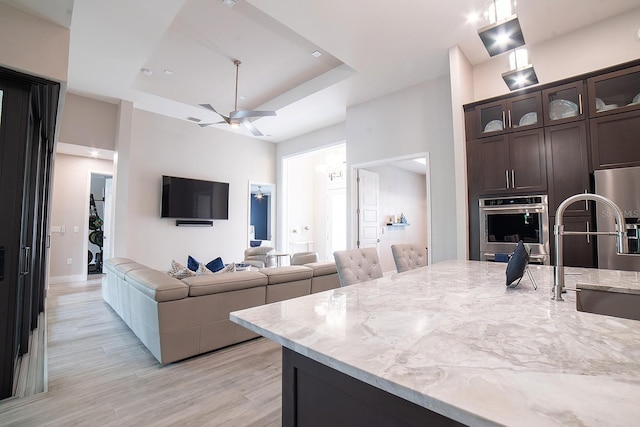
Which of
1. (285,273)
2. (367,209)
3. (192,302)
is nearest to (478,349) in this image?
(192,302)

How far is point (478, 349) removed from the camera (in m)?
0.74

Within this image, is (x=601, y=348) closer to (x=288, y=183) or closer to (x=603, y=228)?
(x=603, y=228)

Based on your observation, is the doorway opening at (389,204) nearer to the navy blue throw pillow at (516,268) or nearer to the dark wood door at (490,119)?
the dark wood door at (490,119)

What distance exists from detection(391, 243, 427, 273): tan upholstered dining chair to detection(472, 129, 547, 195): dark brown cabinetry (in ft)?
4.80

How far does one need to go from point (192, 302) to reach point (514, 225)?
3.53 m

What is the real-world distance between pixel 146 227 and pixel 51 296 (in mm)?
1729

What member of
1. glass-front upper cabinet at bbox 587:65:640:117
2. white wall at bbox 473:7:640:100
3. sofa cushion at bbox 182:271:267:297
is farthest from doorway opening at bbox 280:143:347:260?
glass-front upper cabinet at bbox 587:65:640:117

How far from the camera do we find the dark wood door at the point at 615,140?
282cm

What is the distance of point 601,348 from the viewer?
74 cm

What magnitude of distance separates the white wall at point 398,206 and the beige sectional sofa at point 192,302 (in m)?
3.21

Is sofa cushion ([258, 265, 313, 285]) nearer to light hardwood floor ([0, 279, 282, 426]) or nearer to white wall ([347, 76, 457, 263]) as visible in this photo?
light hardwood floor ([0, 279, 282, 426])

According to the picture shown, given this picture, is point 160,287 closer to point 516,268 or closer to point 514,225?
point 516,268

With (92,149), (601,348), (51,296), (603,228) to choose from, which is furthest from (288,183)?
(601,348)

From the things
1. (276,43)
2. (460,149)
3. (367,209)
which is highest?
(276,43)
